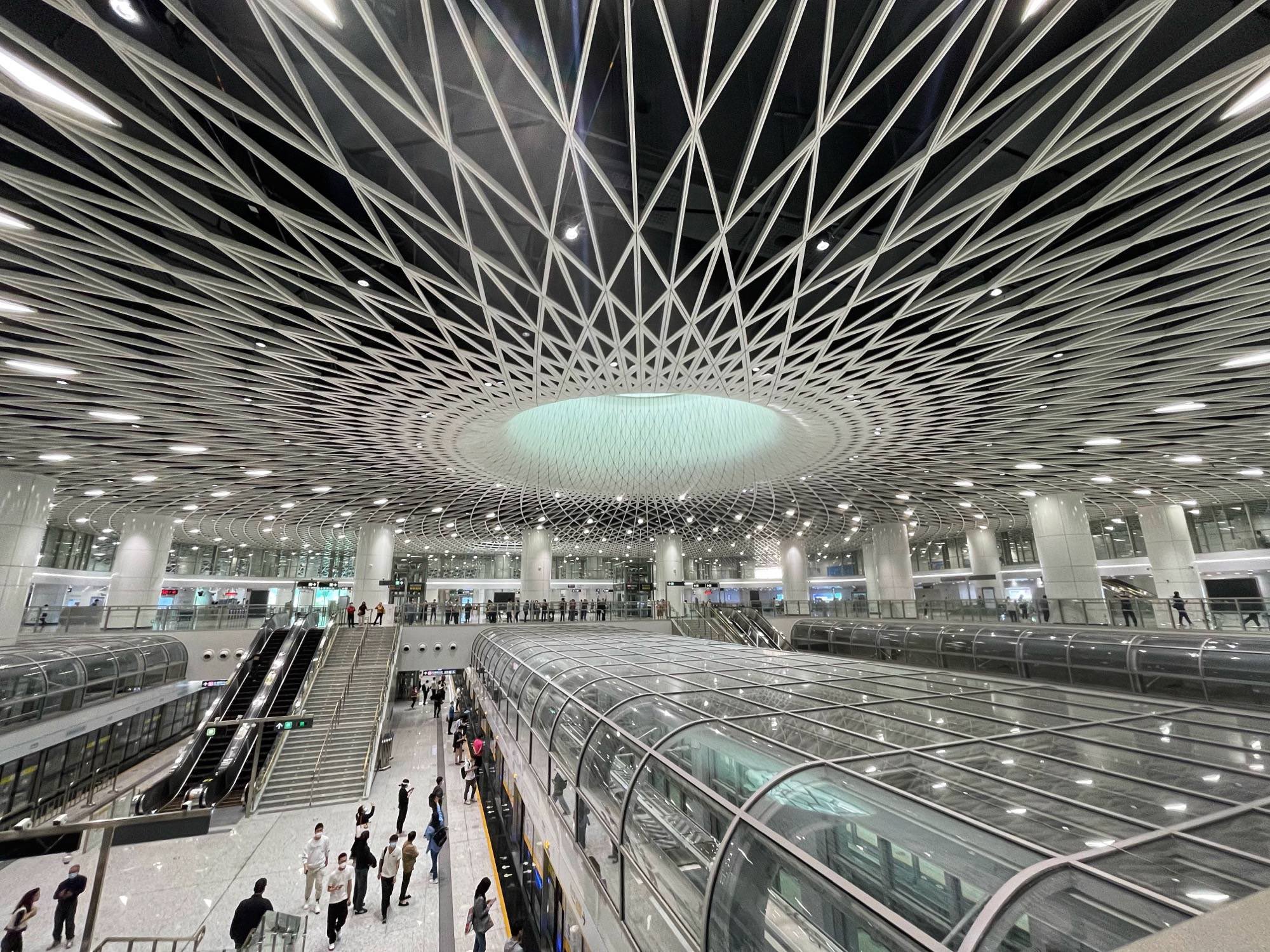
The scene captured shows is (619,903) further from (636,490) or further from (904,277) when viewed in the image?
(636,490)

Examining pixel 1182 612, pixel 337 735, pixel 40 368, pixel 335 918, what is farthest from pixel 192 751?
pixel 1182 612

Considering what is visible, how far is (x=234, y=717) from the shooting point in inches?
1022

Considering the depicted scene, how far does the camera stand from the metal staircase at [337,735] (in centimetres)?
2195

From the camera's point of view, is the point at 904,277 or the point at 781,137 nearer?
the point at 781,137

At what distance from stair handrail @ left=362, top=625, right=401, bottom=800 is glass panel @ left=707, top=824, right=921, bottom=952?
72.1 ft

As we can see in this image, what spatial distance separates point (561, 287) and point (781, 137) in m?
7.52

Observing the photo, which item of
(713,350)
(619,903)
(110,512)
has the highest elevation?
(713,350)

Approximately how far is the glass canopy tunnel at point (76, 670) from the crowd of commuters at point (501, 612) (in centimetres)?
1302

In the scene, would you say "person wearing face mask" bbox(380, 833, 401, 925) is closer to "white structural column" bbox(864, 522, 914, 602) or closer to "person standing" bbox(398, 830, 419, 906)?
"person standing" bbox(398, 830, 419, 906)

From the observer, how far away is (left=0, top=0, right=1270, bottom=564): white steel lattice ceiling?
24.5 ft

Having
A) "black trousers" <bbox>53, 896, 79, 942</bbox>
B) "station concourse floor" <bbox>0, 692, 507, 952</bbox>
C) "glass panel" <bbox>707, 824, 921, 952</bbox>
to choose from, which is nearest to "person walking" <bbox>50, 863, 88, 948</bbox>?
"black trousers" <bbox>53, 896, 79, 942</bbox>

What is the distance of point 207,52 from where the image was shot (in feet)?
25.3

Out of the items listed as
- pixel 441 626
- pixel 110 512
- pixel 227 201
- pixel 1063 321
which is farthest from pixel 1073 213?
pixel 110 512

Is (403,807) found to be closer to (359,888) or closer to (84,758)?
(359,888)
